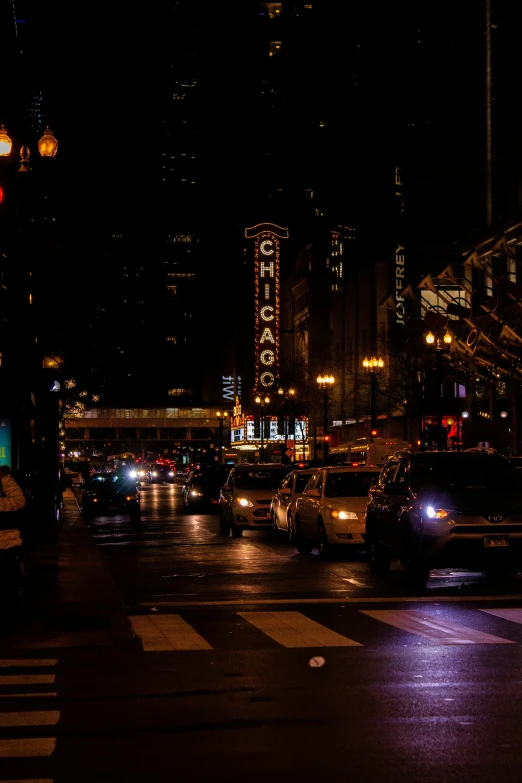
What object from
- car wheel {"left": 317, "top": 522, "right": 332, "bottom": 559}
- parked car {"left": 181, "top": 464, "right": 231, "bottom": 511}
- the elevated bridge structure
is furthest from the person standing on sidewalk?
the elevated bridge structure

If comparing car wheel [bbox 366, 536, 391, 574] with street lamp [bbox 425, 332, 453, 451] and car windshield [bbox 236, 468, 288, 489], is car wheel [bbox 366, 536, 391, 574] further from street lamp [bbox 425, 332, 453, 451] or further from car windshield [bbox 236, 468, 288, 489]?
street lamp [bbox 425, 332, 453, 451]

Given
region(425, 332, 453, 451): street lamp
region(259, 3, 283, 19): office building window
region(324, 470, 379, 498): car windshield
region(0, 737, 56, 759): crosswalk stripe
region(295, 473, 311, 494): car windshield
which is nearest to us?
region(0, 737, 56, 759): crosswalk stripe

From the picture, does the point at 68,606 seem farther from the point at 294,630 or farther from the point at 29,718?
the point at 29,718

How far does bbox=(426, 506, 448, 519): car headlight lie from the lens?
17500 mm

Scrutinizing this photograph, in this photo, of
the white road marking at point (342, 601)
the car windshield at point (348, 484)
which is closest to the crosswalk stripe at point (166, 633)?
the white road marking at point (342, 601)

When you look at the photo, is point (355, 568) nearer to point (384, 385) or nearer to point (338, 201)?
point (384, 385)

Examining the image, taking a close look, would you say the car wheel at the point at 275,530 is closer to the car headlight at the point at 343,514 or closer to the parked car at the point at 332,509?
the parked car at the point at 332,509

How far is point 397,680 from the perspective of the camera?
9625mm

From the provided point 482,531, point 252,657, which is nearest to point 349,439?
point 482,531

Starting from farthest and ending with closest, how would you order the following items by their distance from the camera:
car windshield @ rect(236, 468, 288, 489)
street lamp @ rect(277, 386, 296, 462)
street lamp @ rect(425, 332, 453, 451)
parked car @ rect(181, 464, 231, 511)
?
1. street lamp @ rect(277, 386, 296, 462)
2. parked car @ rect(181, 464, 231, 511)
3. street lamp @ rect(425, 332, 453, 451)
4. car windshield @ rect(236, 468, 288, 489)

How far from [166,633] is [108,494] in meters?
30.4

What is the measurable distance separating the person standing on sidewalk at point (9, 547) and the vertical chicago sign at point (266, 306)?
285ft

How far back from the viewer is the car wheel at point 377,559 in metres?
20.2

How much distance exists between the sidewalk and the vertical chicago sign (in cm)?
7853
